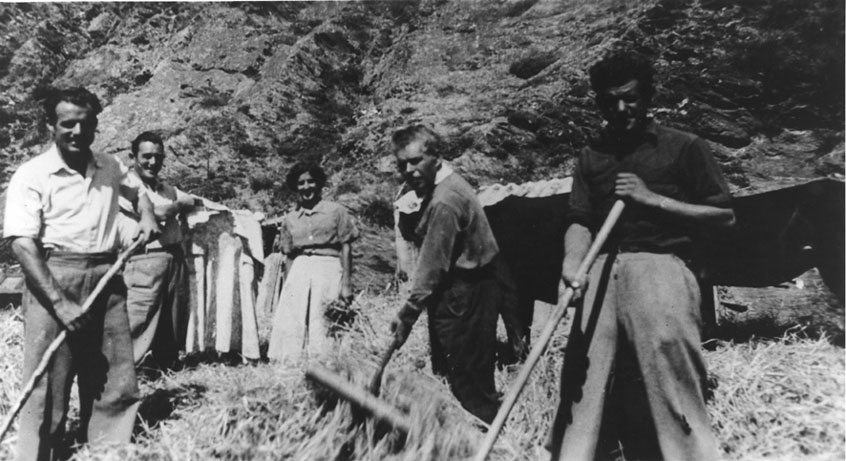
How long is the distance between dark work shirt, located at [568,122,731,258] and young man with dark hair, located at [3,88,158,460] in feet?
9.24

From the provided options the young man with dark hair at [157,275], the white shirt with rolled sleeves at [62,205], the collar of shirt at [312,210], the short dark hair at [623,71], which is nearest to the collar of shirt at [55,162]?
Answer: the white shirt with rolled sleeves at [62,205]

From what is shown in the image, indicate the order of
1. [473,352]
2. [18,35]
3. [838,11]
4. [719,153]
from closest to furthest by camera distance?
[473,352] → [719,153] → [838,11] → [18,35]

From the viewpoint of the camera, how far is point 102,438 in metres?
3.08

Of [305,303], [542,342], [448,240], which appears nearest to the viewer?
[542,342]

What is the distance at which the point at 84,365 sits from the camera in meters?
3.12

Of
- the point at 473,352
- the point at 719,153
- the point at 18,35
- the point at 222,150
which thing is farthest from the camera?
the point at 18,35

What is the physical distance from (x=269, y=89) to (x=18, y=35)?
959 cm

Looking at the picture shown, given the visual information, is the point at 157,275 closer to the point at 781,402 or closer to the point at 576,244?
the point at 576,244

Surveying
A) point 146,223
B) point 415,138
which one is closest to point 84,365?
point 146,223

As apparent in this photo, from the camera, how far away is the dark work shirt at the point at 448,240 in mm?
2957

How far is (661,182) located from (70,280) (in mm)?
3159

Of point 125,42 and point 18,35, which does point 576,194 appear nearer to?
point 125,42

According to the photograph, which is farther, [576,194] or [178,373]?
[178,373]

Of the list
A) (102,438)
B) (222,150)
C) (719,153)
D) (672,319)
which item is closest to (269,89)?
(222,150)
